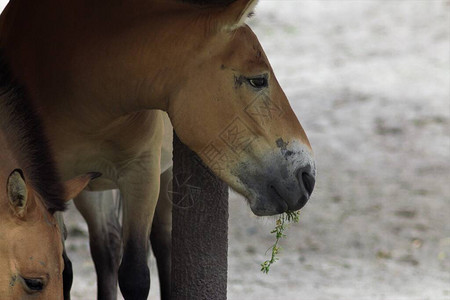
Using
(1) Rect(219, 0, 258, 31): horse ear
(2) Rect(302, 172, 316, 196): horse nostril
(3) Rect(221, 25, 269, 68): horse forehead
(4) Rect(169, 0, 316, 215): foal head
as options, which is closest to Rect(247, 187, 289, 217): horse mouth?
(4) Rect(169, 0, 316, 215): foal head

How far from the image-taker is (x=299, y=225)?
7234mm

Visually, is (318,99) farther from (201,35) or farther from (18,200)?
(18,200)

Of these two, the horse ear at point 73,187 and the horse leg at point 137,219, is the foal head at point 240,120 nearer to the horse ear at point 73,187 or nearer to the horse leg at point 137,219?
the horse ear at point 73,187

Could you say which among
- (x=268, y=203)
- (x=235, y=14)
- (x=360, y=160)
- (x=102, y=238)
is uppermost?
(x=235, y=14)

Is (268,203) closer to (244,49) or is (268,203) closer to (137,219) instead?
(244,49)

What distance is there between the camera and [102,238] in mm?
5090

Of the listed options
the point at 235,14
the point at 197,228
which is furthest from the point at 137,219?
the point at 235,14

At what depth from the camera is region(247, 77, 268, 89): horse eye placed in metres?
3.43

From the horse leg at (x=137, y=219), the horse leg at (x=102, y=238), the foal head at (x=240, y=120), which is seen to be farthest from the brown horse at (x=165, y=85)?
the horse leg at (x=102, y=238)

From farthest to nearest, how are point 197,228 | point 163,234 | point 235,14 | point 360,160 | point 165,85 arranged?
point 360,160 < point 163,234 < point 197,228 < point 165,85 < point 235,14

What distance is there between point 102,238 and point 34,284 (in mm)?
2194

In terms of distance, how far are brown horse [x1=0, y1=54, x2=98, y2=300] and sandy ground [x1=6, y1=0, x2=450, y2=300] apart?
2791 millimetres

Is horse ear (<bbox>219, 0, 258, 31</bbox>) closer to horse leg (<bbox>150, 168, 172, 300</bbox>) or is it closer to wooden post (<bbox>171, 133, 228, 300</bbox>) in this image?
wooden post (<bbox>171, 133, 228, 300</bbox>)

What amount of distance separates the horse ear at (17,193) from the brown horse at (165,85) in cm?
80
